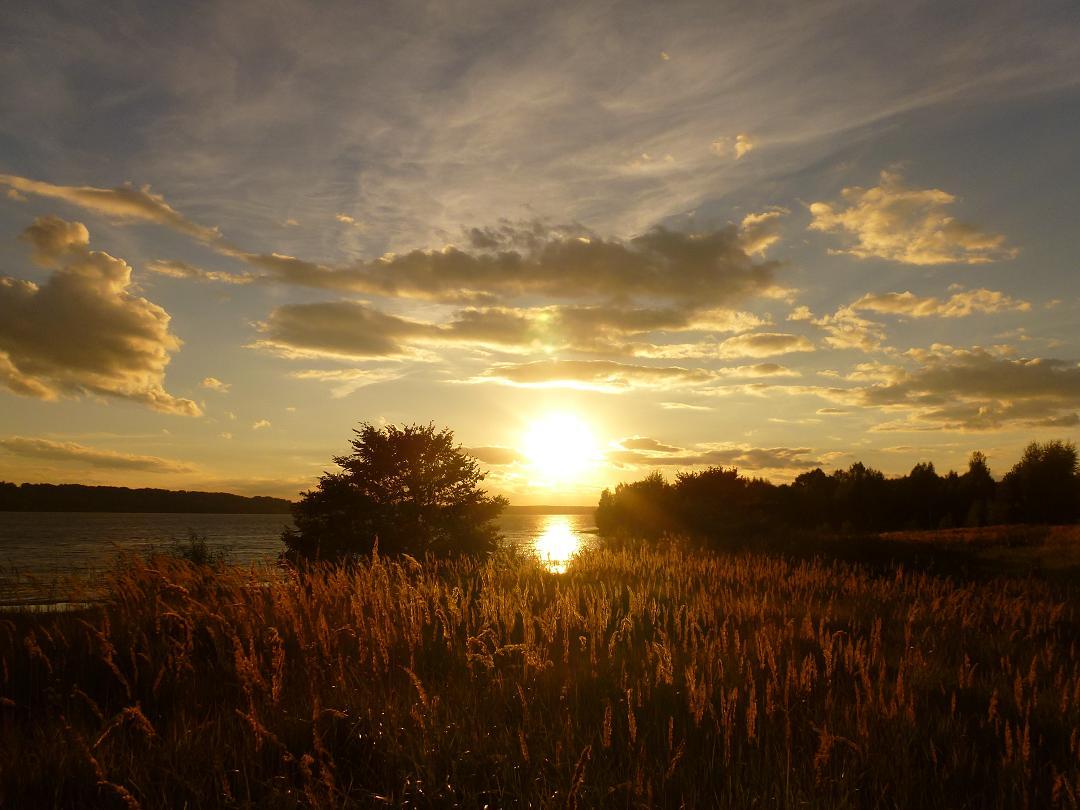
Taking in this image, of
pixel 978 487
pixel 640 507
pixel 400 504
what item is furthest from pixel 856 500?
pixel 400 504

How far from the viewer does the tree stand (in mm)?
28578

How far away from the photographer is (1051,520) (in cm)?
6531

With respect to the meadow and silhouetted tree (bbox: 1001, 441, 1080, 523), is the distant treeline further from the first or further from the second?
the meadow

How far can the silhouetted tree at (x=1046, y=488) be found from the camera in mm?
65625

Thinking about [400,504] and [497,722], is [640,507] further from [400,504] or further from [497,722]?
[497,722]

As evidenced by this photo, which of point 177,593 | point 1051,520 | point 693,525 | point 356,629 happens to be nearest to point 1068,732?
point 356,629

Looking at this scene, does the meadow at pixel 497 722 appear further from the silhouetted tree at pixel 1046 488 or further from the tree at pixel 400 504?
the silhouetted tree at pixel 1046 488

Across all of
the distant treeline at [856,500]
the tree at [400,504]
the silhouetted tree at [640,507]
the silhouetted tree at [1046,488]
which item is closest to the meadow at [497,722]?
the tree at [400,504]

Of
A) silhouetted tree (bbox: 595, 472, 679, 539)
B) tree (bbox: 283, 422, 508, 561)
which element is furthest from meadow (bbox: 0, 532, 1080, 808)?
silhouetted tree (bbox: 595, 472, 679, 539)

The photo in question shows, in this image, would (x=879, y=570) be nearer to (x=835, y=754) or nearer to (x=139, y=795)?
(x=835, y=754)

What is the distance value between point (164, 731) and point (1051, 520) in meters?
79.3

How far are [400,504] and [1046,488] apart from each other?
6550cm

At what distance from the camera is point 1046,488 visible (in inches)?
2616

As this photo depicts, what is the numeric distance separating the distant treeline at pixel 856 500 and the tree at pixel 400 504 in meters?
24.1
